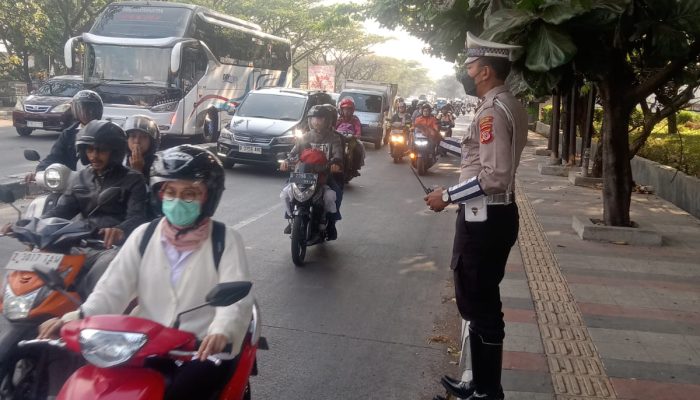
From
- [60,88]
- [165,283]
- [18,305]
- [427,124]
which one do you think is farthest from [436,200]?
[60,88]

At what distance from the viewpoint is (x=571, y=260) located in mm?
7355

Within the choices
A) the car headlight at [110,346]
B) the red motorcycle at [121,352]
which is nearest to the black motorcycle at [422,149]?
the red motorcycle at [121,352]

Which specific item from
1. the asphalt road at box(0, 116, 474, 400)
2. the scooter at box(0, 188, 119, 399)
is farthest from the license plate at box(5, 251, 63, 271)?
the asphalt road at box(0, 116, 474, 400)

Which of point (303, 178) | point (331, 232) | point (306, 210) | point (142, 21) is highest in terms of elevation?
point (142, 21)

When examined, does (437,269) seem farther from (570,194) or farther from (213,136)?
(213,136)

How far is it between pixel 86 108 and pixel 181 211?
294 cm

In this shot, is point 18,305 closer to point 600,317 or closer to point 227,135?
point 600,317

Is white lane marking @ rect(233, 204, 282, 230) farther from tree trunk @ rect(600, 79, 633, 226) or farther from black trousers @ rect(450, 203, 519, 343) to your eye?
black trousers @ rect(450, 203, 519, 343)

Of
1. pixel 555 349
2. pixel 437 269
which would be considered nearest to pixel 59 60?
pixel 437 269

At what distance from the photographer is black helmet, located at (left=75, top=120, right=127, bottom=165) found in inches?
157

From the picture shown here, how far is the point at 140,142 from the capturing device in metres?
4.89

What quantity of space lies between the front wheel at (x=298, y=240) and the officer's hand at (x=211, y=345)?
4.37 metres

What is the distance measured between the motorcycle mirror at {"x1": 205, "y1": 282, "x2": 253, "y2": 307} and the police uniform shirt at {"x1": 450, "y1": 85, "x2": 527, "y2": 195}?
57.6 inches

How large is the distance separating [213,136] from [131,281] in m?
18.0
